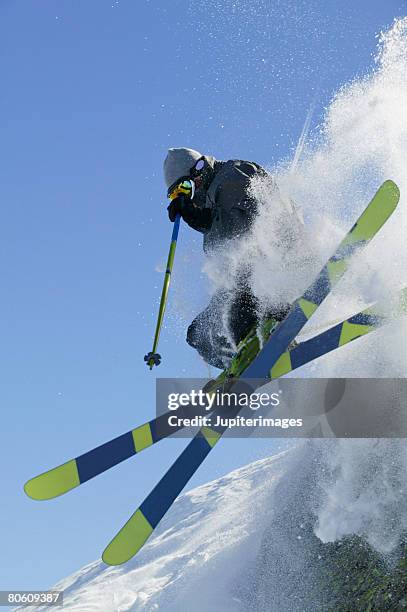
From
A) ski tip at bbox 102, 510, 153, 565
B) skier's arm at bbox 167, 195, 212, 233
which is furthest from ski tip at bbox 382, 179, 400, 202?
ski tip at bbox 102, 510, 153, 565

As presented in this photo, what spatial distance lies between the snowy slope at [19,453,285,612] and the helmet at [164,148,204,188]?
5.21 metres

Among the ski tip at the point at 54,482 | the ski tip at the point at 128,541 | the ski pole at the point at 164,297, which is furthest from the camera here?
the ski pole at the point at 164,297

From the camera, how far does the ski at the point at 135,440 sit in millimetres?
6492

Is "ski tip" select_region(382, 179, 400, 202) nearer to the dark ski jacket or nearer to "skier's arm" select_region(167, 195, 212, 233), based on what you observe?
the dark ski jacket

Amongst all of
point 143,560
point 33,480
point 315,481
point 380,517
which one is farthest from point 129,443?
point 143,560

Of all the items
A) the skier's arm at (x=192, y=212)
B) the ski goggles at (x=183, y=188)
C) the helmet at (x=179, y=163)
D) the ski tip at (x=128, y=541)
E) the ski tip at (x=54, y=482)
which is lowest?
the ski tip at (x=128, y=541)

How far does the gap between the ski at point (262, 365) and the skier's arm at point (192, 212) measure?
145 centimetres

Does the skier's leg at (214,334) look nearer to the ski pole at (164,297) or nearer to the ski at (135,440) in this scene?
the ski pole at (164,297)

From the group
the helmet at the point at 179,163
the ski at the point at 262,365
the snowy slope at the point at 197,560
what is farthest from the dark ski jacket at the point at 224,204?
the snowy slope at the point at 197,560

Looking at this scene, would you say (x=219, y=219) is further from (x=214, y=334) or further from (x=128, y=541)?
(x=128, y=541)

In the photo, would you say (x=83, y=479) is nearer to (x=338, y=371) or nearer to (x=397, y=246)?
(x=338, y=371)

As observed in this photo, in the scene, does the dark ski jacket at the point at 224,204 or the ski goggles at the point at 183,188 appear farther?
the ski goggles at the point at 183,188

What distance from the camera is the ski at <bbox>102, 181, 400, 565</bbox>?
19.4 ft

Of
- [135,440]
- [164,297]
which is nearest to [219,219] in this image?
[164,297]
